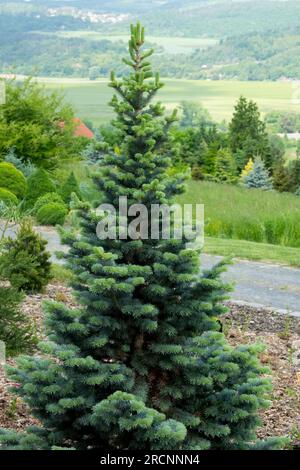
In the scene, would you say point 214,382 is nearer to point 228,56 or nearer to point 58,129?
point 58,129

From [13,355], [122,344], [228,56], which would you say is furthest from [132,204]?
[228,56]

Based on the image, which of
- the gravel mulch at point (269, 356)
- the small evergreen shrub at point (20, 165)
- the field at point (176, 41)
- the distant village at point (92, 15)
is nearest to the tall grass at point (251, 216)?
the small evergreen shrub at point (20, 165)

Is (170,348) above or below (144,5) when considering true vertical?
below

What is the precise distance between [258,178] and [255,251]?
23.0 m

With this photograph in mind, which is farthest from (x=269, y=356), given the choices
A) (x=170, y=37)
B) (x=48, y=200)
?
(x=170, y=37)

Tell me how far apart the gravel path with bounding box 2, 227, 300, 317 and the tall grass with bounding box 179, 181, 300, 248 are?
2.92 meters

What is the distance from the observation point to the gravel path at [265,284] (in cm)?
994

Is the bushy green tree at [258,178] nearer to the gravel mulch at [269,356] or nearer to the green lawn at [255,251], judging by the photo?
the green lawn at [255,251]

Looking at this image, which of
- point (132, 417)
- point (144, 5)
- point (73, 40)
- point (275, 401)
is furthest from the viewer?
point (144, 5)

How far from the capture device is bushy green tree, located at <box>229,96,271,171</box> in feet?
137

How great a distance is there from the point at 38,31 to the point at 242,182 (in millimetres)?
73777

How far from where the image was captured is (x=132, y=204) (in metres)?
4.80

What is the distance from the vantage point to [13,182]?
17688 mm

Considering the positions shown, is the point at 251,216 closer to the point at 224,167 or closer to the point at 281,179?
the point at 281,179
